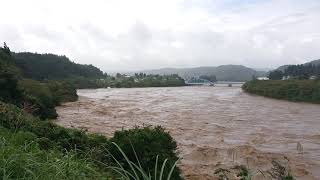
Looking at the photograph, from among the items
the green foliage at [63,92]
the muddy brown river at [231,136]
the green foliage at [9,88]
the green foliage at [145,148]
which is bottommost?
the muddy brown river at [231,136]

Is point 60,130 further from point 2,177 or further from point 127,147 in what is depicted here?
point 2,177

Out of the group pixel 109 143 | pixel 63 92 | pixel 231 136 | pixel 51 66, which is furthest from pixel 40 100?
pixel 51 66

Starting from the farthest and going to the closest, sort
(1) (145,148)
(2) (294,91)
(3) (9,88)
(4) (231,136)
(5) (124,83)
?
(5) (124,83), (2) (294,91), (3) (9,88), (4) (231,136), (1) (145,148)

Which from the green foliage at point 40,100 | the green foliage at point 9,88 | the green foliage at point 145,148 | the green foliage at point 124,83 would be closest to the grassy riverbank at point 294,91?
the green foliage at point 40,100

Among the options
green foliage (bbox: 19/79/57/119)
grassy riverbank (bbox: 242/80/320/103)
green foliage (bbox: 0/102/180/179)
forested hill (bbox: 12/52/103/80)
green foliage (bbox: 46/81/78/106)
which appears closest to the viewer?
green foliage (bbox: 0/102/180/179)

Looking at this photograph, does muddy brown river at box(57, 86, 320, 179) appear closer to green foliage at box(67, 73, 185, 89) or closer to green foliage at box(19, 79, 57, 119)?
green foliage at box(19, 79, 57, 119)

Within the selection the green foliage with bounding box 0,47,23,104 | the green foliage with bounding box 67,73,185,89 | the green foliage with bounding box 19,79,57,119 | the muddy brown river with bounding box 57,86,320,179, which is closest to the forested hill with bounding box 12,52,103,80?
the green foliage with bounding box 67,73,185,89

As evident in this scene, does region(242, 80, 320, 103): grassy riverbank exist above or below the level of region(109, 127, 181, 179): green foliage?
below

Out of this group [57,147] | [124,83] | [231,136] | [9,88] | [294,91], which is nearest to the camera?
[57,147]

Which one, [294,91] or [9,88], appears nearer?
[9,88]

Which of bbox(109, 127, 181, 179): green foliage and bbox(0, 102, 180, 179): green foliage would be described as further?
bbox(109, 127, 181, 179): green foliage

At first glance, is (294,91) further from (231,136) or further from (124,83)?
(124,83)

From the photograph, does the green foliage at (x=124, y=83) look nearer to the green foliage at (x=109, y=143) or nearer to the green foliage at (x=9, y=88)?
the green foliage at (x=9, y=88)

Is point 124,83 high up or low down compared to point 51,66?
down
